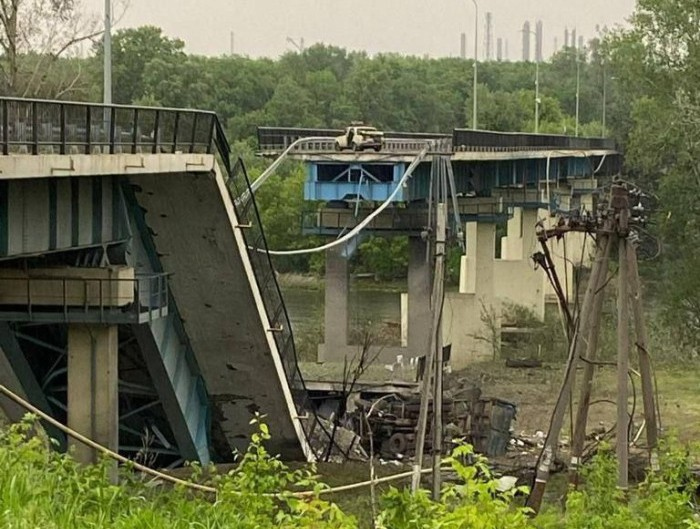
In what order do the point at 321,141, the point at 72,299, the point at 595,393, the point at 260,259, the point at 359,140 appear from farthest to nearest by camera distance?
the point at 321,141 → the point at 359,140 → the point at 595,393 → the point at 260,259 → the point at 72,299

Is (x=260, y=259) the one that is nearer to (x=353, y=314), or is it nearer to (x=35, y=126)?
(x=35, y=126)

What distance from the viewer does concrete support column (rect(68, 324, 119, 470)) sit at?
65.9 ft

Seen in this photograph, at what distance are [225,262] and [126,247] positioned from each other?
5.01ft

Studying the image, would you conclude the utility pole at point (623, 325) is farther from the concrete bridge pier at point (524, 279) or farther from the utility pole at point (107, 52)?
the concrete bridge pier at point (524, 279)

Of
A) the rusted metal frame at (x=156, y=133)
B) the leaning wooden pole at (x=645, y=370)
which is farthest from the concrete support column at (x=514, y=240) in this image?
the rusted metal frame at (x=156, y=133)

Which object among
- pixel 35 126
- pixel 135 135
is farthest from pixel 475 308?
pixel 35 126

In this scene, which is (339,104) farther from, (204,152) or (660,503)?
(660,503)

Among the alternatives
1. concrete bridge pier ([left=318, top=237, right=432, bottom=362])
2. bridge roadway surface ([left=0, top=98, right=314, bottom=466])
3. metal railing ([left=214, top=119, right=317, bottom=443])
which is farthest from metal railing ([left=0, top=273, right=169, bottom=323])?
concrete bridge pier ([left=318, top=237, right=432, bottom=362])

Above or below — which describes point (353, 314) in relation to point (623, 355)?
below

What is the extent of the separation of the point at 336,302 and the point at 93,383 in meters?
25.6

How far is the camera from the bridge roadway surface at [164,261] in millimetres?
17734

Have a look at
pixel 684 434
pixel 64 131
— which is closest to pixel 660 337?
pixel 684 434

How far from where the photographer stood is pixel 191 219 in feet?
69.4

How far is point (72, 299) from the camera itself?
1983cm
